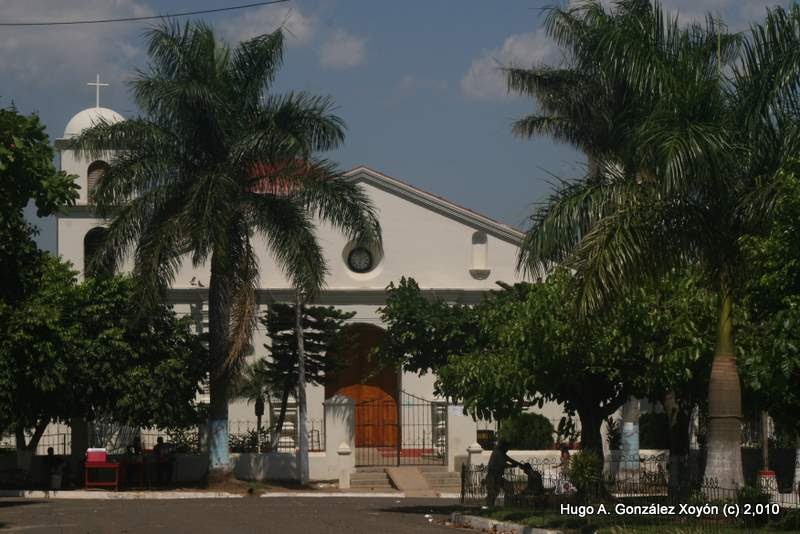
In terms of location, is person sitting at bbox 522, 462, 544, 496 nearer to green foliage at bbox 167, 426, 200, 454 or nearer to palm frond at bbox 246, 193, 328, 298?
palm frond at bbox 246, 193, 328, 298

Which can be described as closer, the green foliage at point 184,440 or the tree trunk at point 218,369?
the tree trunk at point 218,369

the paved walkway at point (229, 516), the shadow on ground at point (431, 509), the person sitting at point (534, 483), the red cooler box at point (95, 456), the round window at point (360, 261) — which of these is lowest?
the shadow on ground at point (431, 509)

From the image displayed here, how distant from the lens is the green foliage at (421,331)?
3203 cm

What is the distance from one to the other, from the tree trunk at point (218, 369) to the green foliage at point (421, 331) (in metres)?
5.29

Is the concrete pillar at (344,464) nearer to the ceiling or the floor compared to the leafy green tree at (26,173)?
nearer to the floor

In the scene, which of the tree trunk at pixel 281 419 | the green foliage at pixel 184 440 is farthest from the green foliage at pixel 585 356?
the green foliage at pixel 184 440

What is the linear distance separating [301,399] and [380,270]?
9509mm

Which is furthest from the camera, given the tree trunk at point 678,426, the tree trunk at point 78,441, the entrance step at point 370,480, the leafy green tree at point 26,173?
the tree trunk at point 78,441

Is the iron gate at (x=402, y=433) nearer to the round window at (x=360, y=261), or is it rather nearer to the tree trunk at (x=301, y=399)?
the tree trunk at (x=301, y=399)

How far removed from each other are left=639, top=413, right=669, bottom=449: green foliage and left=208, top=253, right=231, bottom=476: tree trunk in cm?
1450

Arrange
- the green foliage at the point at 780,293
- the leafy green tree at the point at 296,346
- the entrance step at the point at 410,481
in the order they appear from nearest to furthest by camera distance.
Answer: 1. the green foliage at the point at 780,293
2. the entrance step at the point at 410,481
3. the leafy green tree at the point at 296,346

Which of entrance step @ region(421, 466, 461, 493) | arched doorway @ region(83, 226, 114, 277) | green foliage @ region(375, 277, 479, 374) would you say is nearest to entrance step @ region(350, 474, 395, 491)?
entrance step @ region(421, 466, 461, 493)

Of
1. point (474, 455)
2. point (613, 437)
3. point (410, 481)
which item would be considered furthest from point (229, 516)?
point (613, 437)

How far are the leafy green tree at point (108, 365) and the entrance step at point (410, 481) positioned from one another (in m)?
5.14
